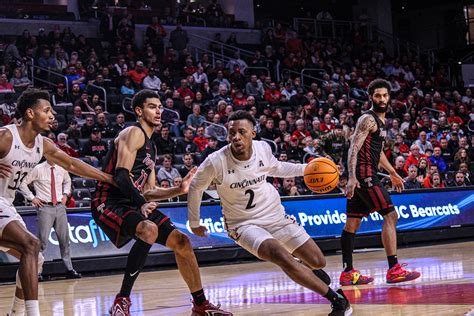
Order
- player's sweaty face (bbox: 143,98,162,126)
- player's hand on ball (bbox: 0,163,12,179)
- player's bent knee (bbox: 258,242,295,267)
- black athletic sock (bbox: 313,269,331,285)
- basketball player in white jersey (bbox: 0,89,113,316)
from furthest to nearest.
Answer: player's sweaty face (bbox: 143,98,162,126) → black athletic sock (bbox: 313,269,331,285) → player's hand on ball (bbox: 0,163,12,179) → player's bent knee (bbox: 258,242,295,267) → basketball player in white jersey (bbox: 0,89,113,316)

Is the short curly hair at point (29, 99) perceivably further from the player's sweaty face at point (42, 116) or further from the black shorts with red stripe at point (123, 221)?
the black shorts with red stripe at point (123, 221)

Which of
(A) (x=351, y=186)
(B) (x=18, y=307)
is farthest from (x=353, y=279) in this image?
(B) (x=18, y=307)

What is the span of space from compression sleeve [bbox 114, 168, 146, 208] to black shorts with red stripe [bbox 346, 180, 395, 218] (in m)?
3.68

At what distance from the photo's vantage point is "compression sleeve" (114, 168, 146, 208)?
24.6ft

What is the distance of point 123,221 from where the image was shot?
25.4ft

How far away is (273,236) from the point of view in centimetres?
753

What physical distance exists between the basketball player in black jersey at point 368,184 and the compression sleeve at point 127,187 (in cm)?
340

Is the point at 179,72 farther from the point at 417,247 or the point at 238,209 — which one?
the point at 238,209

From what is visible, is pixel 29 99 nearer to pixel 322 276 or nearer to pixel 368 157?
pixel 322 276

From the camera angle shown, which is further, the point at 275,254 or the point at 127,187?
the point at 127,187

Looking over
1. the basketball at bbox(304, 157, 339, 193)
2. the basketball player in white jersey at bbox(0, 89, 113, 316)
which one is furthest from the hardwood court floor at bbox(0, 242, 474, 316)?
the basketball player in white jersey at bbox(0, 89, 113, 316)

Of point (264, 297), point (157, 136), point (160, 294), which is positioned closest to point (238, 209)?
point (264, 297)

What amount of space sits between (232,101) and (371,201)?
12.5 metres

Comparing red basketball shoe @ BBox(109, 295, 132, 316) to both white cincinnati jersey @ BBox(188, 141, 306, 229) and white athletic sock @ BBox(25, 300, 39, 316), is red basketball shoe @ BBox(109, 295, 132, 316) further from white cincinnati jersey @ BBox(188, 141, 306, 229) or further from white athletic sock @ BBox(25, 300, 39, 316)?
white athletic sock @ BBox(25, 300, 39, 316)
